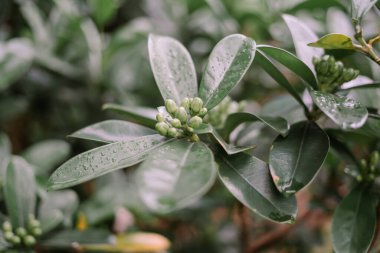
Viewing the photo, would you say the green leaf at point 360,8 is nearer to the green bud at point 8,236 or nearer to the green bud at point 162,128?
the green bud at point 162,128

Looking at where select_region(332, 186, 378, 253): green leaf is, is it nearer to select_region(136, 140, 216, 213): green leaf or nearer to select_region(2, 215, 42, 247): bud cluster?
select_region(136, 140, 216, 213): green leaf

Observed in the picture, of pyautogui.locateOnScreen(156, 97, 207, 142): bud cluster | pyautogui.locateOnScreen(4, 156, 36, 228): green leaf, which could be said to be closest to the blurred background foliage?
pyautogui.locateOnScreen(4, 156, 36, 228): green leaf

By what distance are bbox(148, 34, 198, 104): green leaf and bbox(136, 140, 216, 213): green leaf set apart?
0.15m

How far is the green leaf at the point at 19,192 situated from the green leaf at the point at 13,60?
1.00 feet

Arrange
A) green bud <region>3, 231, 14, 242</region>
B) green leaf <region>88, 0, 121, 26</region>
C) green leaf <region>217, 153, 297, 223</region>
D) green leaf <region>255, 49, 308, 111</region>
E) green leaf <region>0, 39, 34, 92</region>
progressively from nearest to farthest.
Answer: green leaf <region>217, 153, 297, 223</region>, green leaf <region>255, 49, 308, 111</region>, green bud <region>3, 231, 14, 242</region>, green leaf <region>0, 39, 34, 92</region>, green leaf <region>88, 0, 121, 26</region>

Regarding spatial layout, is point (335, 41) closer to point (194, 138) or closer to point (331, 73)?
point (331, 73)

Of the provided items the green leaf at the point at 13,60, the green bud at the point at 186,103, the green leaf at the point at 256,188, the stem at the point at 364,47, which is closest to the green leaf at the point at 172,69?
the green bud at the point at 186,103

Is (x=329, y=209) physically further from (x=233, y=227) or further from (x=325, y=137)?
(x=233, y=227)

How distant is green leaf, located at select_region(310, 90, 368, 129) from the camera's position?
574mm

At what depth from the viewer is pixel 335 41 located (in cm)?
68

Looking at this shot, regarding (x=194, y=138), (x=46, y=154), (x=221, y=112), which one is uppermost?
(x=194, y=138)

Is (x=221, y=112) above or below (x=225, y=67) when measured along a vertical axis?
below

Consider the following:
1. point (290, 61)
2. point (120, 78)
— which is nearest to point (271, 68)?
point (290, 61)

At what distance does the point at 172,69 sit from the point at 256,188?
26cm
